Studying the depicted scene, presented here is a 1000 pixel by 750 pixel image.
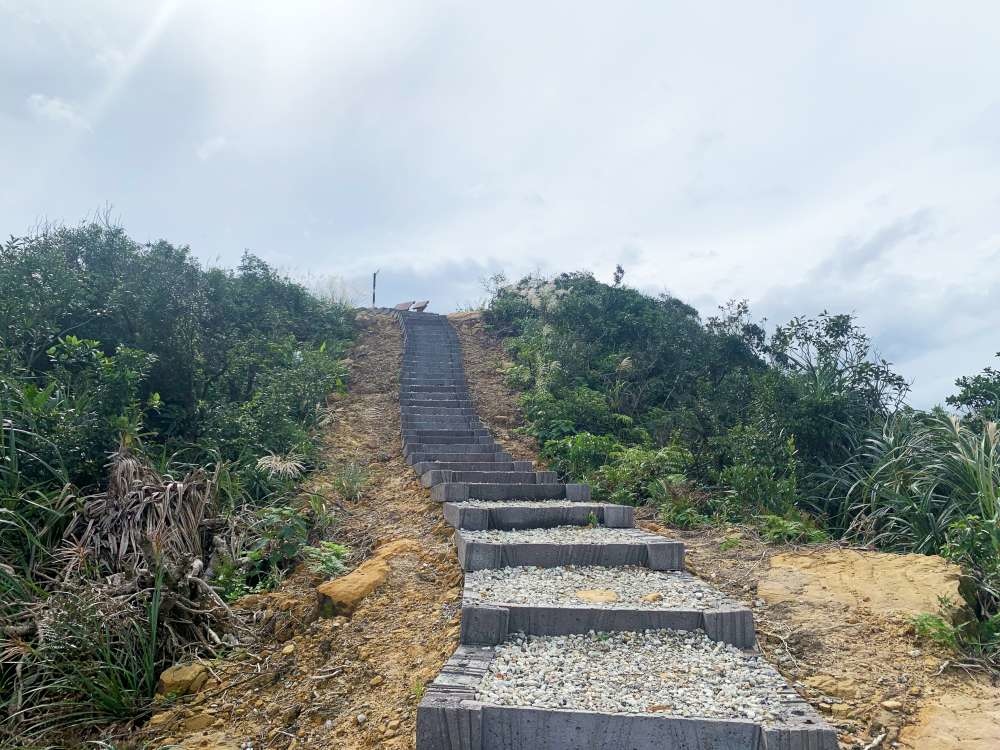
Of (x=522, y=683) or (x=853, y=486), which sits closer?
(x=522, y=683)

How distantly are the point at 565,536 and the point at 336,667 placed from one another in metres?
1.93

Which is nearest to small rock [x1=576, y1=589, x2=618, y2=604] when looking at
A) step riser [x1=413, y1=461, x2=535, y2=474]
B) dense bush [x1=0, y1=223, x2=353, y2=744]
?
dense bush [x1=0, y1=223, x2=353, y2=744]

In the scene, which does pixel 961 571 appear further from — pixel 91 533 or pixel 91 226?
pixel 91 226

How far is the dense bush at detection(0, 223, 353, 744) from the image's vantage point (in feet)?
10.7

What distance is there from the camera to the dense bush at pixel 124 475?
3264 millimetres

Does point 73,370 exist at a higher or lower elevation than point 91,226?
lower

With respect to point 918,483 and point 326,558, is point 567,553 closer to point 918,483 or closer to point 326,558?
point 326,558

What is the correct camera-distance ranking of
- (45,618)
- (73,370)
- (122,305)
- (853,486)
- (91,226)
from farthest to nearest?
1. (91,226)
2. (122,305)
3. (73,370)
4. (853,486)
5. (45,618)

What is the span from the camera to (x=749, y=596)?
147 inches

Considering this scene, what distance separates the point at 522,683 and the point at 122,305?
18.7 ft

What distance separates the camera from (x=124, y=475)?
14.3 ft

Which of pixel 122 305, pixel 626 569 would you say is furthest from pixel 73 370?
pixel 626 569

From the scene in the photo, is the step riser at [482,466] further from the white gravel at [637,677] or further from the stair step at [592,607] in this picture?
the white gravel at [637,677]

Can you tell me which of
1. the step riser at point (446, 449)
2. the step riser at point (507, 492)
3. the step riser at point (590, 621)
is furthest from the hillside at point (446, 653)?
the step riser at point (446, 449)
